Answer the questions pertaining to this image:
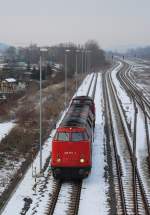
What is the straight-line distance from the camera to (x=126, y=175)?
23.7 meters

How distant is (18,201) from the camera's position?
64.9 feet

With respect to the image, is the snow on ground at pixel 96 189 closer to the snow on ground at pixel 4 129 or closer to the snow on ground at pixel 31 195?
the snow on ground at pixel 31 195

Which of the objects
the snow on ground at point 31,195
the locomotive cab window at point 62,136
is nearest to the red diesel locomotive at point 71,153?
the locomotive cab window at point 62,136

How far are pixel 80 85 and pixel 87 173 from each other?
5938 cm

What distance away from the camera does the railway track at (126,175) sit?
1909cm

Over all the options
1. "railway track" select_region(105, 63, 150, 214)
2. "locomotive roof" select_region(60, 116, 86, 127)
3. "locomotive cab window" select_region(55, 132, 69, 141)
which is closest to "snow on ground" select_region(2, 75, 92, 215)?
"locomotive cab window" select_region(55, 132, 69, 141)

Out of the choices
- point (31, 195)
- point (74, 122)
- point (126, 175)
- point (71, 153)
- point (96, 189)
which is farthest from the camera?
point (74, 122)

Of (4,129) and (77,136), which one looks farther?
(4,129)

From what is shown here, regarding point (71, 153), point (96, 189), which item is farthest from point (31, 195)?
point (96, 189)

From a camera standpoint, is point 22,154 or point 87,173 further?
point 22,154

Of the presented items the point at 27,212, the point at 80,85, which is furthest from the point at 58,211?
the point at 80,85

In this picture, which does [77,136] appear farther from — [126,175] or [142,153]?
[142,153]

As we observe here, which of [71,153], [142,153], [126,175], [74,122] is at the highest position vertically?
[74,122]

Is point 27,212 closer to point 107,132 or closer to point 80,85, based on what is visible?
point 107,132
